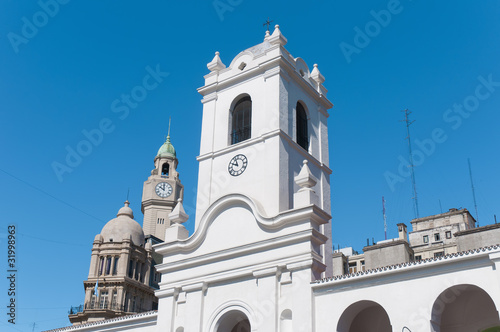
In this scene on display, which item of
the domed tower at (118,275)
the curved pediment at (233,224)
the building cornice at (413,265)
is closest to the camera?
the building cornice at (413,265)

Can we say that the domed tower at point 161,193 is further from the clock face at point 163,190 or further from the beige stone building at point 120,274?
the beige stone building at point 120,274

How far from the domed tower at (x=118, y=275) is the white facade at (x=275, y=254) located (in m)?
29.5

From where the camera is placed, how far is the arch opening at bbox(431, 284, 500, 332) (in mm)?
21922

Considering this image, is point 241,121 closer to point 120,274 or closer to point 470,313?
point 470,313

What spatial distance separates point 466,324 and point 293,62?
14.9 metres

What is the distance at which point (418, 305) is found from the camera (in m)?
20.4

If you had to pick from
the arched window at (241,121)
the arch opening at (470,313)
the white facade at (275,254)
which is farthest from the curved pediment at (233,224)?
the arch opening at (470,313)

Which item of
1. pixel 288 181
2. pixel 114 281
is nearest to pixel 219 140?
pixel 288 181

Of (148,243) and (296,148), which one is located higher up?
(148,243)

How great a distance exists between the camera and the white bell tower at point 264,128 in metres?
27.0

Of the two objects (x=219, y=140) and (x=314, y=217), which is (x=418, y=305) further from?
(x=219, y=140)

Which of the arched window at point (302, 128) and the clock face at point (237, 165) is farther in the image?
the arched window at point (302, 128)

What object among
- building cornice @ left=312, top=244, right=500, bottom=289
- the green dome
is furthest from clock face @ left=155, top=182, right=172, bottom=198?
building cornice @ left=312, top=244, right=500, bottom=289

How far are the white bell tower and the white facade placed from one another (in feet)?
0.20
